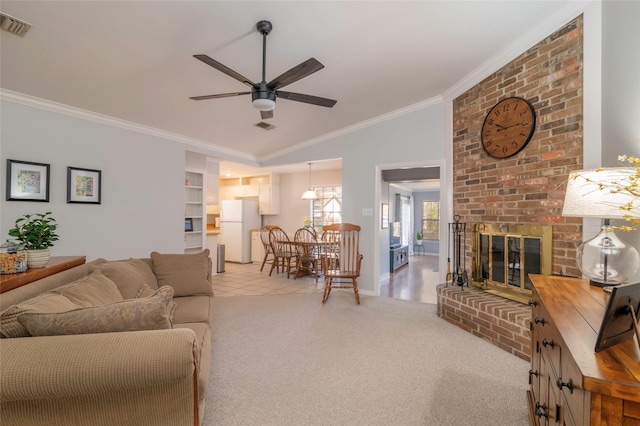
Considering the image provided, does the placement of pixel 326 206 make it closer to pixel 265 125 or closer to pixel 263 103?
pixel 265 125

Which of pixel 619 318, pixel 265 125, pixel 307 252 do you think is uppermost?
pixel 265 125

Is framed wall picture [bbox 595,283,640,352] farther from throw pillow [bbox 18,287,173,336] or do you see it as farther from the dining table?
the dining table

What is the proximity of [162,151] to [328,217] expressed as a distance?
419 centimetres

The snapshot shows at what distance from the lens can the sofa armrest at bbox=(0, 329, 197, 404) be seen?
0.99 meters

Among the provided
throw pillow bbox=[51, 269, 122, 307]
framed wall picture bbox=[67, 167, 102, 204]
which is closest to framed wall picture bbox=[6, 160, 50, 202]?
framed wall picture bbox=[67, 167, 102, 204]

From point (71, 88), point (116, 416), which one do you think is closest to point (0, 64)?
point (71, 88)

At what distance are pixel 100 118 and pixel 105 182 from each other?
0.83 metres

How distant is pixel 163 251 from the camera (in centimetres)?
462

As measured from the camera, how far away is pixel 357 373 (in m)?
2.30

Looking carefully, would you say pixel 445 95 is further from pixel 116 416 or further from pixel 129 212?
pixel 129 212

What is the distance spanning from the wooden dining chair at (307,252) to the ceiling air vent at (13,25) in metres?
4.28

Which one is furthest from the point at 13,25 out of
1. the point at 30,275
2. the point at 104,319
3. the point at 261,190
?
the point at 261,190

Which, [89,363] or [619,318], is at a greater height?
[619,318]

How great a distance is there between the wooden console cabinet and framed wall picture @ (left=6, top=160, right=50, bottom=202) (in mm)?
4689
